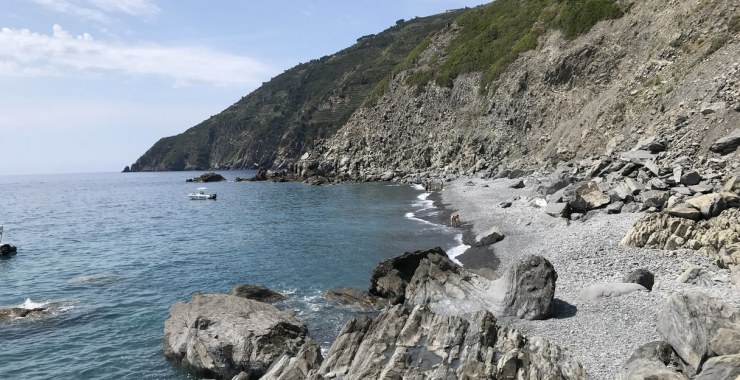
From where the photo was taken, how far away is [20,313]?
1053 inches

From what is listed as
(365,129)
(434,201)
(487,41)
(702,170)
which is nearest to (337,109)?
(365,129)

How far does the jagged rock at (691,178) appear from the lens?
94.2ft

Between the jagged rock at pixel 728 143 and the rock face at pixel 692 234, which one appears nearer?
the rock face at pixel 692 234

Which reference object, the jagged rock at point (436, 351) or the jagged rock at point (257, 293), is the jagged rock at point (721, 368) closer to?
the jagged rock at point (436, 351)

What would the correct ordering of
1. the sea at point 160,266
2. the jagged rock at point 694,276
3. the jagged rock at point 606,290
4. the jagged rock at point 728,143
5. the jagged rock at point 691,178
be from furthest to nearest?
the jagged rock at point 728,143, the jagged rock at point 691,178, the sea at point 160,266, the jagged rock at point 606,290, the jagged rock at point 694,276

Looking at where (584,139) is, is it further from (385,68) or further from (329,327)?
(385,68)

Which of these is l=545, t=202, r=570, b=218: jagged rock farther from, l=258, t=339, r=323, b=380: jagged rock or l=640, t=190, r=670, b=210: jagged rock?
l=258, t=339, r=323, b=380: jagged rock

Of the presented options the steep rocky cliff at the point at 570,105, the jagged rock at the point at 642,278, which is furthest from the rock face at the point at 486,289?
the steep rocky cliff at the point at 570,105

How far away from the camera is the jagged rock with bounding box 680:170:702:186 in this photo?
94.2 feet

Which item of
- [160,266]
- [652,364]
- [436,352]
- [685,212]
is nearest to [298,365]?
[436,352]

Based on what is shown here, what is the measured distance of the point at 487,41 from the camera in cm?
11081

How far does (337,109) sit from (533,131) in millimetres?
127805

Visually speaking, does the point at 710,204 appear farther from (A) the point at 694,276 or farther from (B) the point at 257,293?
(B) the point at 257,293

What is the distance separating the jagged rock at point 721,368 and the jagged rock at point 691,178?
21047mm
